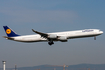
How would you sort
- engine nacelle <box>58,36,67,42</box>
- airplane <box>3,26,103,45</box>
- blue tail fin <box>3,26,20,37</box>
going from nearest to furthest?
airplane <box>3,26,103,45</box> < engine nacelle <box>58,36,67,42</box> < blue tail fin <box>3,26,20,37</box>

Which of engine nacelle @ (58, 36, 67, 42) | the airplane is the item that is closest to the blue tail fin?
the airplane

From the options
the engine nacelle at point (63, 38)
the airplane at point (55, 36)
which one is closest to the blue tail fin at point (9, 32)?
the airplane at point (55, 36)

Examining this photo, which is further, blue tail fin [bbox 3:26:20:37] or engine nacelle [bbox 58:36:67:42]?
blue tail fin [bbox 3:26:20:37]

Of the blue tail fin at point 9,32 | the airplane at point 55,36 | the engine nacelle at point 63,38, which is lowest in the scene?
the engine nacelle at point 63,38

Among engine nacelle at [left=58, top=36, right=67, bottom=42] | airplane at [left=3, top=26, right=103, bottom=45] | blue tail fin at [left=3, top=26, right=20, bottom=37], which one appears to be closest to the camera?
airplane at [left=3, top=26, right=103, bottom=45]

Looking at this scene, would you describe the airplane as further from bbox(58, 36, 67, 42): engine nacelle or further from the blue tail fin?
the blue tail fin

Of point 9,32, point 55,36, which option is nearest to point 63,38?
point 55,36

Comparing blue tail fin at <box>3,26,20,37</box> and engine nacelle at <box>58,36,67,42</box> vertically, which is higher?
blue tail fin at <box>3,26,20,37</box>

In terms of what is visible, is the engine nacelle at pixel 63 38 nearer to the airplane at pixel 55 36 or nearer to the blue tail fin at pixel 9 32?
the airplane at pixel 55 36

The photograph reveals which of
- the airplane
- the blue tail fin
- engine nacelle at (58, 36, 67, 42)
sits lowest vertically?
engine nacelle at (58, 36, 67, 42)

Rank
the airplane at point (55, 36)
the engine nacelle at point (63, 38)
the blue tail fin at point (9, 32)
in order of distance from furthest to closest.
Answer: the blue tail fin at point (9, 32) → the engine nacelle at point (63, 38) → the airplane at point (55, 36)

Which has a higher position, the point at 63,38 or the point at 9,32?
the point at 9,32

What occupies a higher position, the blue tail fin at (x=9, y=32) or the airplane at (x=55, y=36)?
the blue tail fin at (x=9, y=32)

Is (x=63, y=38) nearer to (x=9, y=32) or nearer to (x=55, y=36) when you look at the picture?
(x=55, y=36)
